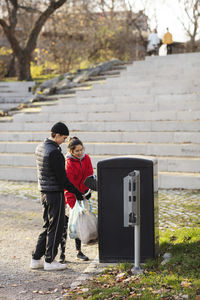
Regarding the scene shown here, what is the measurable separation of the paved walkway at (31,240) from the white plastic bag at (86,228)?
34cm

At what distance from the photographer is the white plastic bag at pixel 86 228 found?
5.52m

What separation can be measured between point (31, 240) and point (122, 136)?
20.0 ft

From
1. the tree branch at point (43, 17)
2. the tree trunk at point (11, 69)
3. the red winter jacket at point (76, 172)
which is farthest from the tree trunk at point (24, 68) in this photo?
the red winter jacket at point (76, 172)

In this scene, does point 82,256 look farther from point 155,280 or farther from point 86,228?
point 155,280

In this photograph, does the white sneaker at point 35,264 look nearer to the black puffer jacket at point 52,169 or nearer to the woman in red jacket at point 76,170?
the woman in red jacket at point 76,170

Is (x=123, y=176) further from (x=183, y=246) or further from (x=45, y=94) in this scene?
(x=45, y=94)

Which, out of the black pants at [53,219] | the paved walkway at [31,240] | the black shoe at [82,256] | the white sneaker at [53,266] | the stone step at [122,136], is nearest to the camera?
the paved walkway at [31,240]

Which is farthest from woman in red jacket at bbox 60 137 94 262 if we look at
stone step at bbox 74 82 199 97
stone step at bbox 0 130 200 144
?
stone step at bbox 74 82 199 97

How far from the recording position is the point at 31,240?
6887 millimetres

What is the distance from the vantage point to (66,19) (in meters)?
28.3

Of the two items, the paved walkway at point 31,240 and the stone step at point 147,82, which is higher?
the stone step at point 147,82

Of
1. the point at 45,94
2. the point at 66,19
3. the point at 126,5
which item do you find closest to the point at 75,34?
the point at 66,19

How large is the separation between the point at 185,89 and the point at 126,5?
20.2 metres

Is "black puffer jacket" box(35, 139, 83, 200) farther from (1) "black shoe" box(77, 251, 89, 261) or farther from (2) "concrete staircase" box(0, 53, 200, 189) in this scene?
(2) "concrete staircase" box(0, 53, 200, 189)
